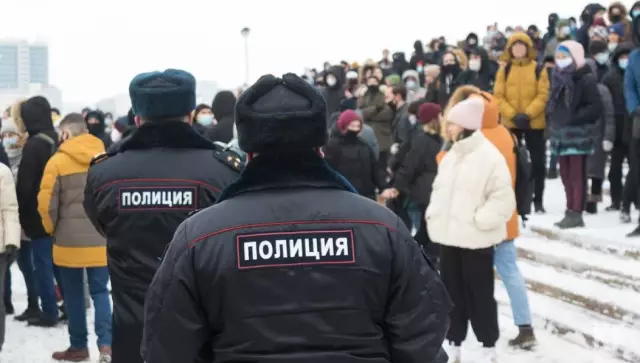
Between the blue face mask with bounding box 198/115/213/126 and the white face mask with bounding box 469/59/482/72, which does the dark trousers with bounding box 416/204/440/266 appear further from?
the white face mask with bounding box 469/59/482/72

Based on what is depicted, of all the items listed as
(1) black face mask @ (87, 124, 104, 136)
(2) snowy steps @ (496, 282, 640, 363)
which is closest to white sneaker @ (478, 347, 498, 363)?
(2) snowy steps @ (496, 282, 640, 363)

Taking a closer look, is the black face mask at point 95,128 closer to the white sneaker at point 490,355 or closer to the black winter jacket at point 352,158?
the black winter jacket at point 352,158

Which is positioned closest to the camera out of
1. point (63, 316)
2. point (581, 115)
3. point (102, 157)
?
point (102, 157)

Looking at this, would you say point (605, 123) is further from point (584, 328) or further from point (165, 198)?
point (165, 198)

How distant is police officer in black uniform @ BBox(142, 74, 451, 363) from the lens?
2.11m

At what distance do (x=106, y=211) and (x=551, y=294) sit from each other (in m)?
5.13

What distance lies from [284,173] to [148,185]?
5.30 ft

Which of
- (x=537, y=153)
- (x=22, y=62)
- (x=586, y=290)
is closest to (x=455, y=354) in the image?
(x=586, y=290)

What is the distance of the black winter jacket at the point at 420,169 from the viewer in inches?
321

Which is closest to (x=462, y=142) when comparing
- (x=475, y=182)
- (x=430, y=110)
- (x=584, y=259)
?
(x=475, y=182)

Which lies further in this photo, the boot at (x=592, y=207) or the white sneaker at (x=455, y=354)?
the boot at (x=592, y=207)

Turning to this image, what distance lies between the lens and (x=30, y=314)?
8273 mm

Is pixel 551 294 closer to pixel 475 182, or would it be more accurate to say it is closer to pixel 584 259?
pixel 584 259

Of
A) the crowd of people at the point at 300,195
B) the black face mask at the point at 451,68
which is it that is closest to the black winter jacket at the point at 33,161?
the crowd of people at the point at 300,195
